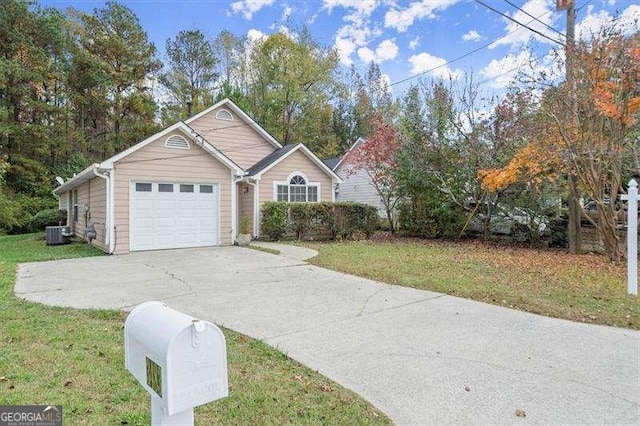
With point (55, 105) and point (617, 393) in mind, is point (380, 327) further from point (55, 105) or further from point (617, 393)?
point (55, 105)

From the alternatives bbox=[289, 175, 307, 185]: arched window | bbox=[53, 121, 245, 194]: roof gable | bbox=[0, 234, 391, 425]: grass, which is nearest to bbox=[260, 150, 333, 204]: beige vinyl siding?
bbox=[289, 175, 307, 185]: arched window

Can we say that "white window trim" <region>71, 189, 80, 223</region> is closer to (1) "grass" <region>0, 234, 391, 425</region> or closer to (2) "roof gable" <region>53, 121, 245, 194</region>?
(2) "roof gable" <region>53, 121, 245, 194</region>

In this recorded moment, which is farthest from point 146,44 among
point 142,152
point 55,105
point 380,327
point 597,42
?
point 380,327

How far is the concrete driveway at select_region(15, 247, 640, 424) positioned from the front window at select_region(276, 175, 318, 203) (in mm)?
7687

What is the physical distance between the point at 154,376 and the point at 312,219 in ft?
42.1

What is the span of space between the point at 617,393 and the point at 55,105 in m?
28.7

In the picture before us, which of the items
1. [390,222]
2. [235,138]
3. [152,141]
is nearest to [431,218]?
[390,222]

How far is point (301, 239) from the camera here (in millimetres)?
14617

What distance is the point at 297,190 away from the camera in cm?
1612

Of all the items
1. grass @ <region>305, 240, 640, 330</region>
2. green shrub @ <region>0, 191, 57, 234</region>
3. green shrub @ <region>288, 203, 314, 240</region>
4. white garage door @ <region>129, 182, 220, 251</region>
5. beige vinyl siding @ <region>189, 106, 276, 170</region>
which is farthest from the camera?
green shrub @ <region>0, 191, 57, 234</region>

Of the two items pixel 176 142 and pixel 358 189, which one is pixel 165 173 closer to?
pixel 176 142

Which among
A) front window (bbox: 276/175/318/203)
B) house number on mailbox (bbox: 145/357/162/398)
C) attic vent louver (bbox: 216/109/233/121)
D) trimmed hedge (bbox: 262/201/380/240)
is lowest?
house number on mailbox (bbox: 145/357/162/398)

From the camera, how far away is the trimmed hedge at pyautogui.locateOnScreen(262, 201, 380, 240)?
14.2 meters

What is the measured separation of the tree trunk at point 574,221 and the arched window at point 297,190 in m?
8.91
